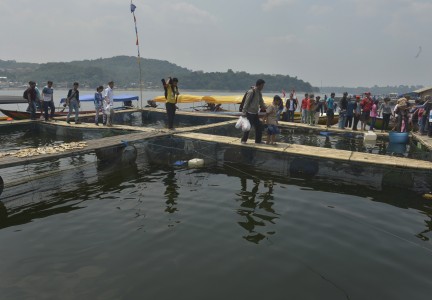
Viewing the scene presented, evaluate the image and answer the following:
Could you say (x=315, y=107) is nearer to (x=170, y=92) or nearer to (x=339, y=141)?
(x=339, y=141)

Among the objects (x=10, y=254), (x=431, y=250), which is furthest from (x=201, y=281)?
(x=431, y=250)

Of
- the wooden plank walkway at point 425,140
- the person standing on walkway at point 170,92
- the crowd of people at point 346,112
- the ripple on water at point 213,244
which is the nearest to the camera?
the ripple on water at point 213,244

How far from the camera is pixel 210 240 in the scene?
616 cm

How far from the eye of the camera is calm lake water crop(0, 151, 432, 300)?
184 inches

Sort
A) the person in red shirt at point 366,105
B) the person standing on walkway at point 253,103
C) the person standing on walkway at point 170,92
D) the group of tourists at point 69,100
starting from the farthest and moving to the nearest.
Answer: the person in red shirt at point 366,105 → the group of tourists at point 69,100 → the person standing on walkway at point 170,92 → the person standing on walkway at point 253,103

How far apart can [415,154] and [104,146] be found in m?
13.0

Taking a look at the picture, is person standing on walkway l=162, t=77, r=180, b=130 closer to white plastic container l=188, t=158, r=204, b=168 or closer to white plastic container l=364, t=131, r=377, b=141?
white plastic container l=188, t=158, r=204, b=168

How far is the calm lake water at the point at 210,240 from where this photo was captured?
15.3 feet

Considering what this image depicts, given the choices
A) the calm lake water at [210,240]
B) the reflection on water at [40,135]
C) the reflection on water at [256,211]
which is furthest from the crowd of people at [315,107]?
the calm lake water at [210,240]

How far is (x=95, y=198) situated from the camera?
28.0 feet

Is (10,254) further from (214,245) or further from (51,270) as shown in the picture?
(214,245)

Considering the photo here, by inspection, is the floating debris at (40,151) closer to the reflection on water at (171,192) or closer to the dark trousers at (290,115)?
the reflection on water at (171,192)

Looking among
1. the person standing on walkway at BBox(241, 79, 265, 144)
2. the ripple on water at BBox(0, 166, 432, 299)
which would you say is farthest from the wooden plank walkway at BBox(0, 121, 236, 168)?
the person standing on walkway at BBox(241, 79, 265, 144)

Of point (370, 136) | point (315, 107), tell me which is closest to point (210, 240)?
point (370, 136)
